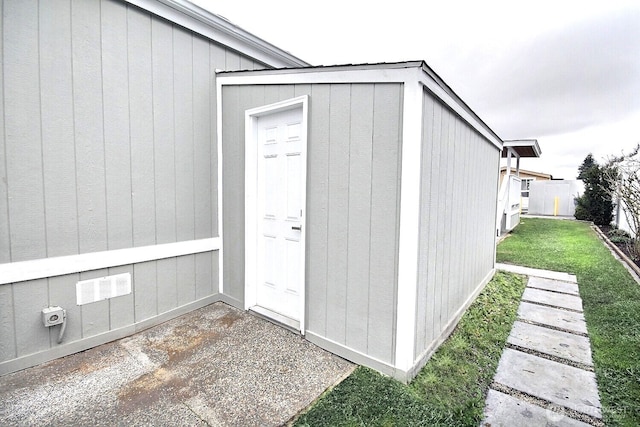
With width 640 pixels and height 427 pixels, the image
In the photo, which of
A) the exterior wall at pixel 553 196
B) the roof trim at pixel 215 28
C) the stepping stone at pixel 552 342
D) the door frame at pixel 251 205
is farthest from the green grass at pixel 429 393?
the exterior wall at pixel 553 196

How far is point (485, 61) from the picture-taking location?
6832 millimetres

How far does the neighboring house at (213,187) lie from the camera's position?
6.96 ft

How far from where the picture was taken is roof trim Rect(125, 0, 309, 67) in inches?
109

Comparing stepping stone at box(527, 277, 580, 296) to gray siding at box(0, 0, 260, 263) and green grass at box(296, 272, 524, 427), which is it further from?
gray siding at box(0, 0, 260, 263)

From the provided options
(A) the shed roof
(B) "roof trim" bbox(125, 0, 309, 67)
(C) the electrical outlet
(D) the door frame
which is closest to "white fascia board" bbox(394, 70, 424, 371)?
(D) the door frame

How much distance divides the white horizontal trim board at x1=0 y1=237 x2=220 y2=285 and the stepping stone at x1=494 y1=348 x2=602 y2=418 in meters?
3.07

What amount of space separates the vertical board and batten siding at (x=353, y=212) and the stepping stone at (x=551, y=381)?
1.03 metres

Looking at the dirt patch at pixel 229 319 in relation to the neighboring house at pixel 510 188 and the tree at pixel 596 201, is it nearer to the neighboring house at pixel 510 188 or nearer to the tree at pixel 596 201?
the neighboring house at pixel 510 188

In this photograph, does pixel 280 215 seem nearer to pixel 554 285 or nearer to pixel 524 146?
pixel 554 285

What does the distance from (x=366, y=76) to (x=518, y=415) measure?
2492 millimetres

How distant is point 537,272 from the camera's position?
5199 mm

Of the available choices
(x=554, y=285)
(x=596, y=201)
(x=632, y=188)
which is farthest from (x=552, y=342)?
(x=596, y=201)

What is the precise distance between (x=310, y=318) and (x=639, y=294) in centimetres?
446

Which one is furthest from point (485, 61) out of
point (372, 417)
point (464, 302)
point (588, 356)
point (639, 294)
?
point (372, 417)
